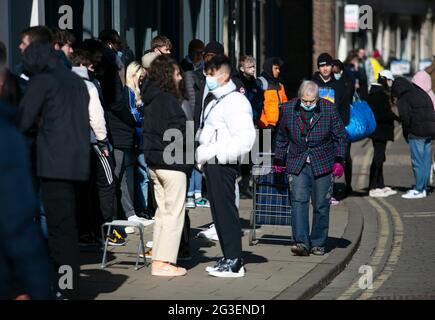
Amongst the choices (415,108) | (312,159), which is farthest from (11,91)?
(415,108)

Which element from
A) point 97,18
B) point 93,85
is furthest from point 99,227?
point 97,18

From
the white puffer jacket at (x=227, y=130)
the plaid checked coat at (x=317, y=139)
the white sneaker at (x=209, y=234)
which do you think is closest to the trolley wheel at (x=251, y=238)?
the white sneaker at (x=209, y=234)

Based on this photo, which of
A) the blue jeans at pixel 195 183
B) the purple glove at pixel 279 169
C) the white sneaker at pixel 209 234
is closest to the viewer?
the purple glove at pixel 279 169

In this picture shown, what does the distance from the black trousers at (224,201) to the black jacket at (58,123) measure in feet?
6.48

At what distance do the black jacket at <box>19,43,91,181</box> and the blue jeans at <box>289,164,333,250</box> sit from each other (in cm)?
371

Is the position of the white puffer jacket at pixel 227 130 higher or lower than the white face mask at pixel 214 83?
lower

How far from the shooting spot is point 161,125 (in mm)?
9742

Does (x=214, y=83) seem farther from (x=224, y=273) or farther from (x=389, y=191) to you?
(x=389, y=191)

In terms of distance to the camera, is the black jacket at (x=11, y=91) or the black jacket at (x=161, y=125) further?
the black jacket at (x=161, y=125)

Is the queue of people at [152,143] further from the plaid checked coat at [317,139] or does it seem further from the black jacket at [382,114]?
the black jacket at [382,114]

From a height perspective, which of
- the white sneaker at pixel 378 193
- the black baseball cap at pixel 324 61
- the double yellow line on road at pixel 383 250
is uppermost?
the black baseball cap at pixel 324 61

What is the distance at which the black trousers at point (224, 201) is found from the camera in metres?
9.91

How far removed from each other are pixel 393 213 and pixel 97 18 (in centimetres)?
473

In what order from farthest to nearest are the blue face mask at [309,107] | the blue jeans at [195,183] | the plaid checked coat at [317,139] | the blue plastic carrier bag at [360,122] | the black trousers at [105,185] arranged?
1. the blue plastic carrier bag at [360,122]
2. the blue jeans at [195,183]
3. the blue face mask at [309,107]
4. the plaid checked coat at [317,139]
5. the black trousers at [105,185]
